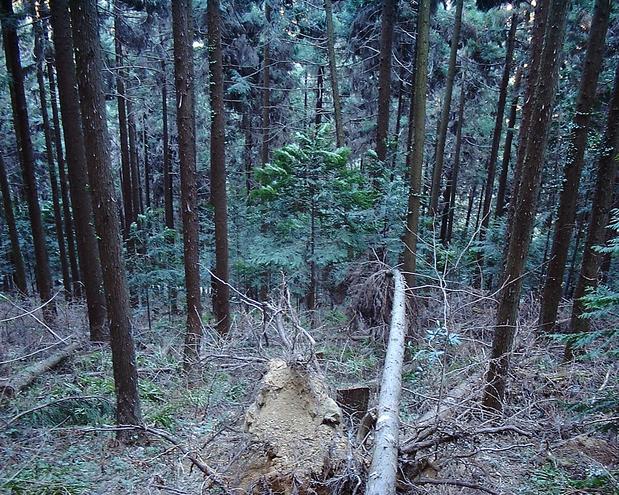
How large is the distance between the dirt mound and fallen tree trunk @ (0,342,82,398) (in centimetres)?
507

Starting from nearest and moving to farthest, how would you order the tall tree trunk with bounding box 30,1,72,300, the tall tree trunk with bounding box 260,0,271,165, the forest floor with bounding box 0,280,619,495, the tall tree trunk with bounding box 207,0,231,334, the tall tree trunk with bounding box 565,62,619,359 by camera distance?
1. the forest floor with bounding box 0,280,619,495
2. the tall tree trunk with bounding box 565,62,619,359
3. the tall tree trunk with bounding box 207,0,231,334
4. the tall tree trunk with bounding box 30,1,72,300
5. the tall tree trunk with bounding box 260,0,271,165

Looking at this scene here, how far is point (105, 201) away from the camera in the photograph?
5074 millimetres

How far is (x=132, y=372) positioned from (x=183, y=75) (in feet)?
18.9

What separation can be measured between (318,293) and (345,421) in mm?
9299

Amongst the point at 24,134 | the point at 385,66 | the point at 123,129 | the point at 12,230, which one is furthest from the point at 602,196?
the point at 12,230

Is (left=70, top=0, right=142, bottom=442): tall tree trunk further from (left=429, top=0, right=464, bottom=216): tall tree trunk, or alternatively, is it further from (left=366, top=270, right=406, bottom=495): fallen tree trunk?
(left=429, top=0, right=464, bottom=216): tall tree trunk

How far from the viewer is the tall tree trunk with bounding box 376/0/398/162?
11078mm

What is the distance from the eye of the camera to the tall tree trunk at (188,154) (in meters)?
7.79

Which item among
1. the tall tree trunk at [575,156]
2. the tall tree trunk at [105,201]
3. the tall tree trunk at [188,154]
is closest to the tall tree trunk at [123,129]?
the tall tree trunk at [188,154]

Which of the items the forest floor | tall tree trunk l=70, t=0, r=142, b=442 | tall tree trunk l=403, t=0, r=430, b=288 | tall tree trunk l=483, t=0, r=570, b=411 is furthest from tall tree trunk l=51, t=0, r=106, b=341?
tall tree trunk l=483, t=0, r=570, b=411

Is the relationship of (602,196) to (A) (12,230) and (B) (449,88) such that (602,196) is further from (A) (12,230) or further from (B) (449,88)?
(A) (12,230)

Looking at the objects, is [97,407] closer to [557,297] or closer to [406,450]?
[406,450]

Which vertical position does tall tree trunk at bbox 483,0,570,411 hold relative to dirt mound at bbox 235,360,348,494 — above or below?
above

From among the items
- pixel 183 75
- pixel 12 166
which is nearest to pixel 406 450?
pixel 183 75
